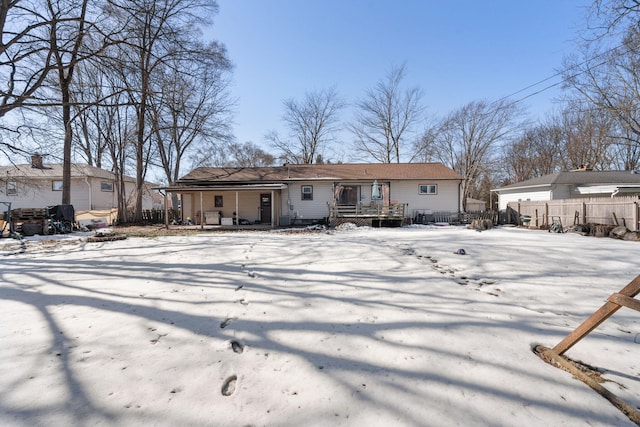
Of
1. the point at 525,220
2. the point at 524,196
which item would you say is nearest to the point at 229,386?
the point at 525,220

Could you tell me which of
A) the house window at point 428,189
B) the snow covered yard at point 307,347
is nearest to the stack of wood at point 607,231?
the house window at point 428,189

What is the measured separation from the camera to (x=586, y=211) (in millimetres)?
13312

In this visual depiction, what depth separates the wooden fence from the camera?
37.6 ft

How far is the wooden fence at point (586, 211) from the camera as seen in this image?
37.6 ft

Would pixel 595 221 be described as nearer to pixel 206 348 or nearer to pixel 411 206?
pixel 411 206

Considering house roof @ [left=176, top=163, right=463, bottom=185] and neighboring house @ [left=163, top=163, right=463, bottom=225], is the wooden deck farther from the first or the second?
house roof @ [left=176, top=163, right=463, bottom=185]

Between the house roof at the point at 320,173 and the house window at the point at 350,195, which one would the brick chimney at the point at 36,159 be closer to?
the house roof at the point at 320,173

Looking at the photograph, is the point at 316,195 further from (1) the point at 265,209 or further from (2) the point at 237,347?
(2) the point at 237,347

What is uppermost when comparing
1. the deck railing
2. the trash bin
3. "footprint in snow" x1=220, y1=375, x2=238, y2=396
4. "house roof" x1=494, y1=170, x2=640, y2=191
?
"house roof" x1=494, y1=170, x2=640, y2=191

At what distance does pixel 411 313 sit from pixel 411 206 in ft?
53.7

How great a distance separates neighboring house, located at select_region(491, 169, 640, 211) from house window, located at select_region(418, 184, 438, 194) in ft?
28.5

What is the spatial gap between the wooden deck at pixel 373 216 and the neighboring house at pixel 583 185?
40.8 ft

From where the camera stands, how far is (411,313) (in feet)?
10.9

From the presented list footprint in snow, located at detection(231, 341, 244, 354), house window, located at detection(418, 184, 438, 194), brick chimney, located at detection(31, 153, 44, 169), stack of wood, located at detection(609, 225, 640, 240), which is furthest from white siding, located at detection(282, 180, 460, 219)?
footprint in snow, located at detection(231, 341, 244, 354)
